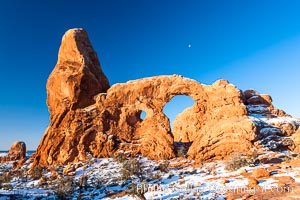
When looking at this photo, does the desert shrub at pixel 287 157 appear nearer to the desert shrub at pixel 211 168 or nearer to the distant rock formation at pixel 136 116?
the distant rock formation at pixel 136 116

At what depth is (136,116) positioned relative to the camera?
4159 centimetres

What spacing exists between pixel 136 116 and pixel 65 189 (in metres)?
17.4

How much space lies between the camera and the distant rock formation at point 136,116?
3494 centimetres

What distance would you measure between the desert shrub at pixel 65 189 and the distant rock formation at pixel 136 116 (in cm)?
1013

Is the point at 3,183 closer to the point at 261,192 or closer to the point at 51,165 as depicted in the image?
the point at 51,165

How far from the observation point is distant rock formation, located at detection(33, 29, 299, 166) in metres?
34.9

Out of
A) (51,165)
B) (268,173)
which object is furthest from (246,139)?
(51,165)

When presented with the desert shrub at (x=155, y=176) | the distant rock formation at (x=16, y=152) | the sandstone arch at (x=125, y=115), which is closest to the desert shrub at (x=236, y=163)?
the sandstone arch at (x=125, y=115)

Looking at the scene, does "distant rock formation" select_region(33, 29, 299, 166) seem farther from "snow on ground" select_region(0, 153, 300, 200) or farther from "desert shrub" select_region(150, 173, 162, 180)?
"desert shrub" select_region(150, 173, 162, 180)

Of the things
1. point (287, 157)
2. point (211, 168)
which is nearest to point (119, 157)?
point (211, 168)

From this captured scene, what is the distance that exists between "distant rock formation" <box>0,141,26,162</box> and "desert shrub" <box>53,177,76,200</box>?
37.1 m

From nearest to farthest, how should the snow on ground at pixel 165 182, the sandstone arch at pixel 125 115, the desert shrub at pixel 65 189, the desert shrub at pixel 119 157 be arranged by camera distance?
the snow on ground at pixel 165 182 → the desert shrub at pixel 65 189 → the desert shrub at pixel 119 157 → the sandstone arch at pixel 125 115

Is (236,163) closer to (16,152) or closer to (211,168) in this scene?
(211,168)

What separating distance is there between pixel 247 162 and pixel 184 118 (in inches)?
863
